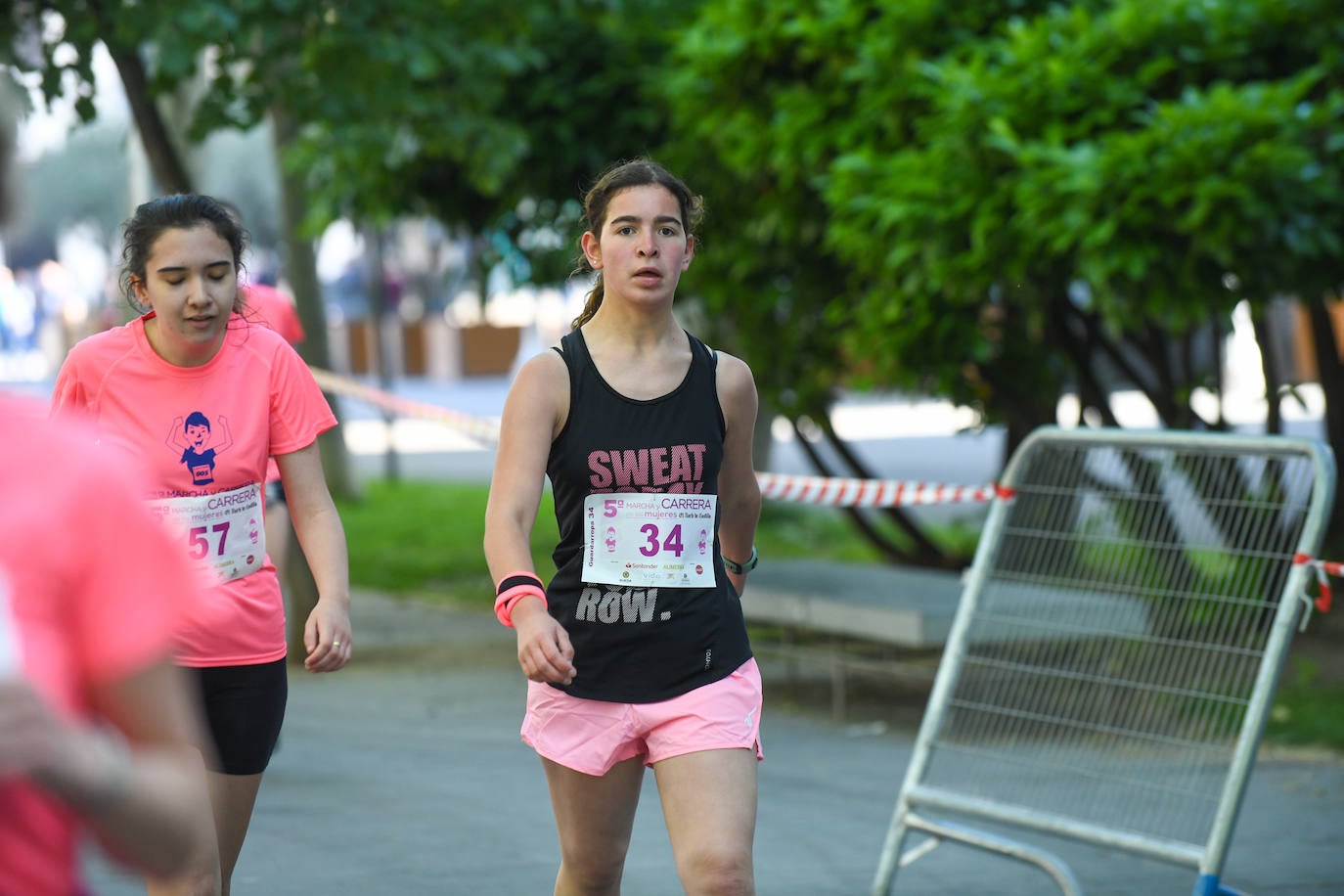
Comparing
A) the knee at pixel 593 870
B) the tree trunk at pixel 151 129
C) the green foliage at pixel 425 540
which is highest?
the tree trunk at pixel 151 129

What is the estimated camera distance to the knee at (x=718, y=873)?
338 cm

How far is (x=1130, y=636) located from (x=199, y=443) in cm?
276

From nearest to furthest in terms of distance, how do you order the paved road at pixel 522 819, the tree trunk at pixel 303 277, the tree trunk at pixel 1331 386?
1. the paved road at pixel 522 819
2. the tree trunk at pixel 1331 386
3. the tree trunk at pixel 303 277

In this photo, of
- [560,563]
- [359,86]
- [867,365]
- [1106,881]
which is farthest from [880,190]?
[560,563]

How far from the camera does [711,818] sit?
342 centimetres

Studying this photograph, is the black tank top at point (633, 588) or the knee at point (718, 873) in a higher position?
the black tank top at point (633, 588)

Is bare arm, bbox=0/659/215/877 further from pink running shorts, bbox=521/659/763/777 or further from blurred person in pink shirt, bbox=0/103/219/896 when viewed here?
pink running shorts, bbox=521/659/763/777

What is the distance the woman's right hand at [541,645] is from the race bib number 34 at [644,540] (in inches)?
8.0

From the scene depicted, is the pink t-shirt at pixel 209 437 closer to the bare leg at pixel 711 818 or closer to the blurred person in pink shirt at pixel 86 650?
the bare leg at pixel 711 818

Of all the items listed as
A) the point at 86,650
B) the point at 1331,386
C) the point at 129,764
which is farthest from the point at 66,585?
the point at 1331,386

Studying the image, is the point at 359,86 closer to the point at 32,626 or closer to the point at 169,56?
the point at 169,56

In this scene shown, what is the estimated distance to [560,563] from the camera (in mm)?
3699

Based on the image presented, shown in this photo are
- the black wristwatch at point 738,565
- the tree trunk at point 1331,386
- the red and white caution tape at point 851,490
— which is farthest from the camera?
the tree trunk at point 1331,386

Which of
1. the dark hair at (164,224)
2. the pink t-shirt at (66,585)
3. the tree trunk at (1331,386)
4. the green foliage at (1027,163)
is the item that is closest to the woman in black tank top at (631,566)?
the dark hair at (164,224)
